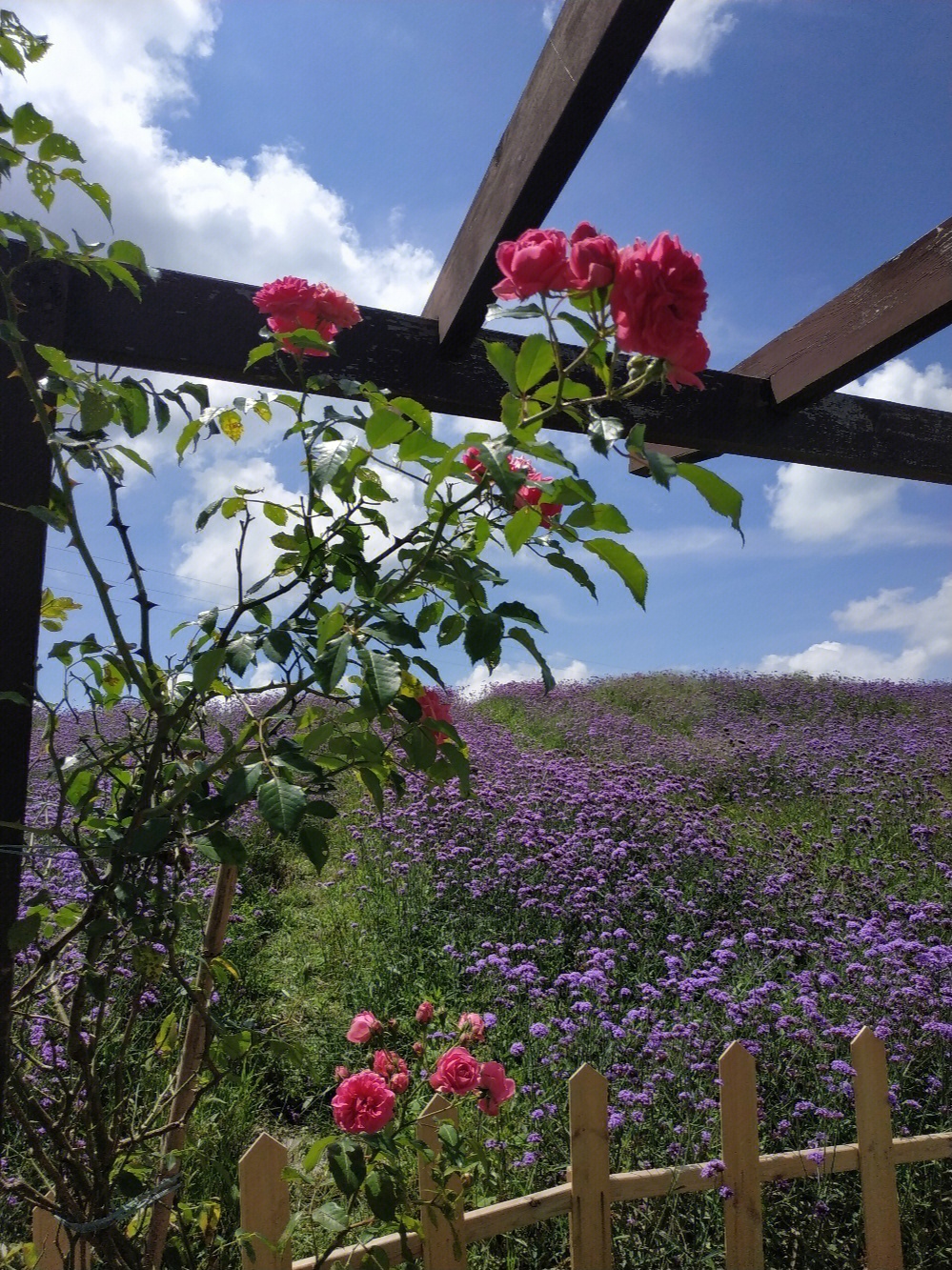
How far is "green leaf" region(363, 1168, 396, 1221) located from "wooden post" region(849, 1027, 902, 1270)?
1.33 m

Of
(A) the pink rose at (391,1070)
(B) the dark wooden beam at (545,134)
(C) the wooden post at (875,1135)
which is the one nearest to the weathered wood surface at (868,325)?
(B) the dark wooden beam at (545,134)

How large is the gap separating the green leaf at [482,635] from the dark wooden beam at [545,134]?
127 cm

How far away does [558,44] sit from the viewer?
75.1 inches

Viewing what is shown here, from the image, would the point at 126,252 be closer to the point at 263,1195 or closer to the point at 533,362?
the point at 533,362

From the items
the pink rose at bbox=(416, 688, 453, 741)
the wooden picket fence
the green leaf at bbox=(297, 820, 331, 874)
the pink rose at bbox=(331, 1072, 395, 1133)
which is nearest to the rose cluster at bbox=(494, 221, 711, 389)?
the pink rose at bbox=(416, 688, 453, 741)

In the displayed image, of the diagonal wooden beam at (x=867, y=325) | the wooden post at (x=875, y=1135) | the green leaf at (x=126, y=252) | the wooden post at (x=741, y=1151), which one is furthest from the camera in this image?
the diagonal wooden beam at (x=867, y=325)

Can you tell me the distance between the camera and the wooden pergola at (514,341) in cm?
165

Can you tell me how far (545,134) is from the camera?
1.92 m

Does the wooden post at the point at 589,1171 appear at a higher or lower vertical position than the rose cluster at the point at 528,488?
lower

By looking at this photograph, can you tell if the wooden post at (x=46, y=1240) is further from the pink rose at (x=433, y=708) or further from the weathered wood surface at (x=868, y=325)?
the weathered wood surface at (x=868, y=325)

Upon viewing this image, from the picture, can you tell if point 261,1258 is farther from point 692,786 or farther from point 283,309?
point 692,786

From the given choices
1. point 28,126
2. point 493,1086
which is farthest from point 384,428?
point 493,1086

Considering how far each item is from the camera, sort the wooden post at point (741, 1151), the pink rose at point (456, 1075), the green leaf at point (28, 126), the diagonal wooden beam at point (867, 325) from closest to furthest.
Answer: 1. the green leaf at point (28, 126)
2. the pink rose at point (456, 1075)
3. the wooden post at point (741, 1151)
4. the diagonal wooden beam at point (867, 325)

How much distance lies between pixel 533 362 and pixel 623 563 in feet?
0.77
